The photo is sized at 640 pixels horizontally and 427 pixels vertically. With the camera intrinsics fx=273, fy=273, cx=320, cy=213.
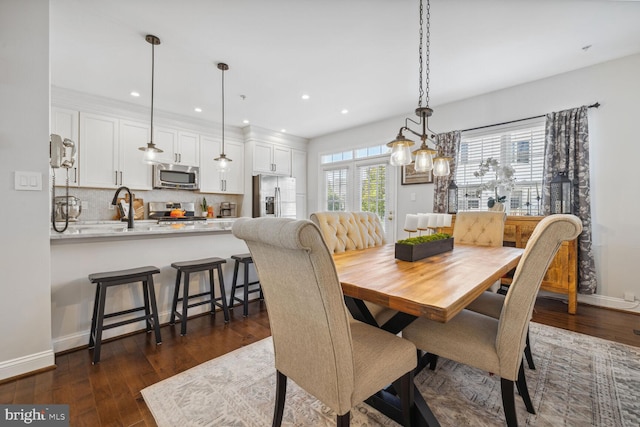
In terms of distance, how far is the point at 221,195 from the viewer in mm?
5512

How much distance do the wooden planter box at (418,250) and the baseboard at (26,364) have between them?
2448 millimetres

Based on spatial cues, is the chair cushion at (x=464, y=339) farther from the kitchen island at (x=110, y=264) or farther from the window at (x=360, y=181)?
the window at (x=360, y=181)

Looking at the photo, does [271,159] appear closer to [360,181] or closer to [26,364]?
[360,181]

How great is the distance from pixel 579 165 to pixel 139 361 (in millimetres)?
4525

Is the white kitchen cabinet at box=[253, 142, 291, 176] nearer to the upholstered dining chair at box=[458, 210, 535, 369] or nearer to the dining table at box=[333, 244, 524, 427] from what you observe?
the upholstered dining chair at box=[458, 210, 535, 369]

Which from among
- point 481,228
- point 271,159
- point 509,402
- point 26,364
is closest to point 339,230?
point 509,402

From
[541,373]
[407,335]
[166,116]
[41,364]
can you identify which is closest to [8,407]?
[41,364]

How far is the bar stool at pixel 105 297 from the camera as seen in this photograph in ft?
6.32

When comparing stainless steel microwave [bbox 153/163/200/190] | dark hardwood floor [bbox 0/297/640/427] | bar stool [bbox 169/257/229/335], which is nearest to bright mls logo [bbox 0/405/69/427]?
dark hardwood floor [bbox 0/297/640/427]

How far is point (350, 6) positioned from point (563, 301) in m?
3.85

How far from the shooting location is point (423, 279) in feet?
4.13

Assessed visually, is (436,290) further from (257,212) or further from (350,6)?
(257,212)

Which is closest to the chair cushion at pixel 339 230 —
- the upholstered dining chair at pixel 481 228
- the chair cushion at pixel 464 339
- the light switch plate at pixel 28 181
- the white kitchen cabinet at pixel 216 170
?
the chair cushion at pixel 464 339

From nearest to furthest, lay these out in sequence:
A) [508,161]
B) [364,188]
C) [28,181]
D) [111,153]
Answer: [28,181] → [508,161] → [111,153] → [364,188]
